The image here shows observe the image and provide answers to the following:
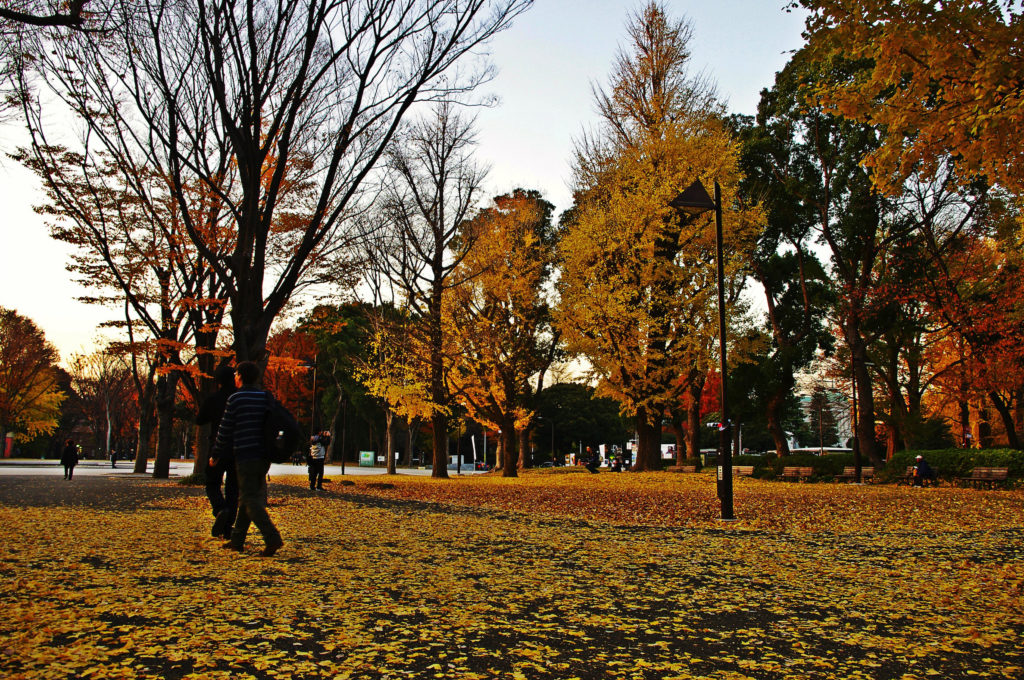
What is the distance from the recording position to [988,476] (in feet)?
67.2

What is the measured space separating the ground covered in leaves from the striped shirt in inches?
42.6

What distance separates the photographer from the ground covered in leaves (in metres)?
3.89

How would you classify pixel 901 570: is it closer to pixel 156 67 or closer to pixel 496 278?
pixel 156 67

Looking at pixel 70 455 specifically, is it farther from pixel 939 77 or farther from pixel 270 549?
pixel 939 77

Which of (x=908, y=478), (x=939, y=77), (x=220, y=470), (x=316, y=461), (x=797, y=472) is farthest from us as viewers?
(x=797, y=472)

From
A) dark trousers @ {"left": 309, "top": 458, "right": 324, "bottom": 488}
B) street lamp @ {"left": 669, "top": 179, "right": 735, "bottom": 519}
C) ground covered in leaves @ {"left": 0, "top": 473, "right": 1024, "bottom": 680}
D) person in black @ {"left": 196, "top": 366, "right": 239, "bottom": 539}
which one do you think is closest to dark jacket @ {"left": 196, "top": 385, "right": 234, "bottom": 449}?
person in black @ {"left": 196, "top": 366, "right": 239, "bottom": 539}

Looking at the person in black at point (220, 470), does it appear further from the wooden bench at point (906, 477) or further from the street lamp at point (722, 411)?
the wooden bench at point (906, 477)

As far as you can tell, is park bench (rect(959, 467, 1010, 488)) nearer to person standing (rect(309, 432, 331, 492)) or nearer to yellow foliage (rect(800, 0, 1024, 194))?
yellow foliage (rect(800, 0, 1024, 194))

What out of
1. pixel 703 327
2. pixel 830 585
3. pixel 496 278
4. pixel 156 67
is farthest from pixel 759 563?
pixel 496 278

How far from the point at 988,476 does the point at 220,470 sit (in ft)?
70.4

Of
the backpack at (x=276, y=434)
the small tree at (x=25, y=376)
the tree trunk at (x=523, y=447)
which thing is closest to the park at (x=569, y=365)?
the backpack at (x=276, y=434)

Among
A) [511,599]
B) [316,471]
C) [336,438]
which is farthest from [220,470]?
[336,438]

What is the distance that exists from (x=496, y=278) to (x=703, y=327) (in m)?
8.64

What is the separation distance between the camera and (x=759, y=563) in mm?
7625
